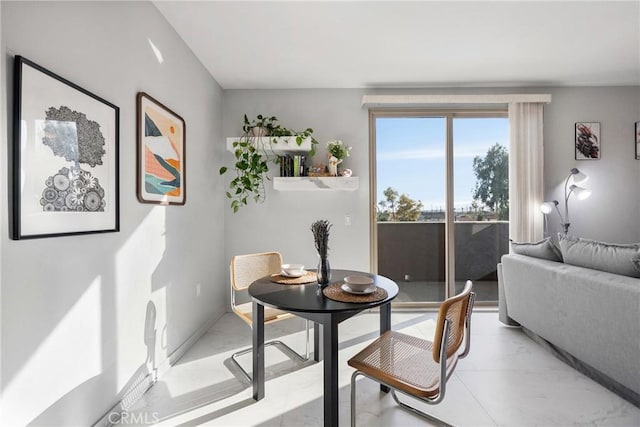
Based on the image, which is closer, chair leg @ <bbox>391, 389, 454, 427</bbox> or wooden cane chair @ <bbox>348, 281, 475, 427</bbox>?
wooden cane chair @ <bbox>348, 281, 475, 427</bbox>

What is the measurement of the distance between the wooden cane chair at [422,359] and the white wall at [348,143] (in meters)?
1.88

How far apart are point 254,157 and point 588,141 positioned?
3699 mm

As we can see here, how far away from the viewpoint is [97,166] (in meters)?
1.54

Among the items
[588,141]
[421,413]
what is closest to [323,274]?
[421,413]

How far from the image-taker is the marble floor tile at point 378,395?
5.61 ft

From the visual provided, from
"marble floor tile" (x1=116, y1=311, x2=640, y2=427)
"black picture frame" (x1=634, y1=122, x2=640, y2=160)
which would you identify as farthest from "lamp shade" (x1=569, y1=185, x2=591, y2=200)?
"marble floor tile" (x1=116, y1=311, x2=640, y2=427)

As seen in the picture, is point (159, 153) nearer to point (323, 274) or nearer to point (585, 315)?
point (323, 274)

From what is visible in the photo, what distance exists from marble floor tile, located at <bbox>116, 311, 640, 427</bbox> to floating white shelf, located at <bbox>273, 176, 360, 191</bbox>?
1535 mm

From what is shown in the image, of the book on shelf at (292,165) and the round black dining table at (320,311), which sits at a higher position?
the book on shelf at (292,165)

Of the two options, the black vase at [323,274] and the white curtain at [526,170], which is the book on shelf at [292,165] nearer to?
the black vase at [323,274]

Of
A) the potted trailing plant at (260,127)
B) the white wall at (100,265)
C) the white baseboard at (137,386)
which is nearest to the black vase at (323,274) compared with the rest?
the white wall at (100,265)

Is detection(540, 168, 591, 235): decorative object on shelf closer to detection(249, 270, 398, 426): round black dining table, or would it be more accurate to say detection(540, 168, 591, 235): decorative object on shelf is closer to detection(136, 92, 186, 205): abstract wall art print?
detection(249, 270, 398, 426): round black dining table

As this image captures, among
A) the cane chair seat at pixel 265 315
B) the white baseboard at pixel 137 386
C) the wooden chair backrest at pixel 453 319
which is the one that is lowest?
the white baseboard at pixel 137 386

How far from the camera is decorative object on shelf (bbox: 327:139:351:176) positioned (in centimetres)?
327
